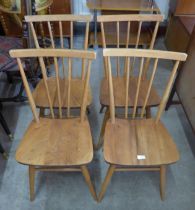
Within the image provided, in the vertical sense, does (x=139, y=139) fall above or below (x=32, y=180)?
above

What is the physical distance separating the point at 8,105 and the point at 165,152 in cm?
154

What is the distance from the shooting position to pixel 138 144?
46.9 inches

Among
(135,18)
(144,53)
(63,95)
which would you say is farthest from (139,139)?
(135,18)

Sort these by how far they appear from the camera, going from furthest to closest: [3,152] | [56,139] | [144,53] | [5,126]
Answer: [5,126]
[3,152]
[56,139]
[144,53]

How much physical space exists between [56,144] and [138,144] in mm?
455

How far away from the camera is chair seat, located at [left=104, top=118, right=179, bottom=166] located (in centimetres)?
111

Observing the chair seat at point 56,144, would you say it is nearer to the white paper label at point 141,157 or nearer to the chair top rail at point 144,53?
the white paper label at point 141,157

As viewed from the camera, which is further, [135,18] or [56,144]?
[135,18]

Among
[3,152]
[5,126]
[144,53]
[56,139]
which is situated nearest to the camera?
[144,53]

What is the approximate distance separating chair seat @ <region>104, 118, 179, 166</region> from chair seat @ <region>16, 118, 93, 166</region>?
0.13 meters

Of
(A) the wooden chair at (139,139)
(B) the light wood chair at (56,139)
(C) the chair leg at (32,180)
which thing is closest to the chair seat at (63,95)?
(B) the light wood chair at (56,139)

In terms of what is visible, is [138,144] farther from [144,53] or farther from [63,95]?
[63,95]

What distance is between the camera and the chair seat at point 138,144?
111 cm

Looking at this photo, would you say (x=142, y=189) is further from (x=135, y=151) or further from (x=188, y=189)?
(x=135, y=151)
